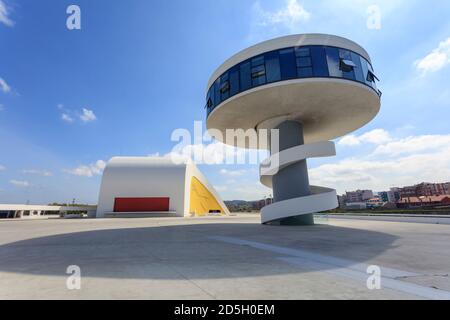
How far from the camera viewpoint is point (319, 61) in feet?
57.0

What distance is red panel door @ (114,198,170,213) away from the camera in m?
48.0

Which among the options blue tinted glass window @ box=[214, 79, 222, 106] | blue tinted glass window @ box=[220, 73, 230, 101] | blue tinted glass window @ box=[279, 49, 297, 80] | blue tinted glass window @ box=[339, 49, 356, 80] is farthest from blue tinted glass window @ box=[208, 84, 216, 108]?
blue tinted glass window @ box=[339, 49, 356, 80]

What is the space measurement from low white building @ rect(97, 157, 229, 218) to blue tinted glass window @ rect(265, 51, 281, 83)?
3702cm

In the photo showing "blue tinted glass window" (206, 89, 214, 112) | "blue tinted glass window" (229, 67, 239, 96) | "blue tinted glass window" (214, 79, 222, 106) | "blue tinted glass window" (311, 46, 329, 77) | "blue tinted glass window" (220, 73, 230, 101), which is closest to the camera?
"blue tinted glass window" (311, 46, 329, 77)

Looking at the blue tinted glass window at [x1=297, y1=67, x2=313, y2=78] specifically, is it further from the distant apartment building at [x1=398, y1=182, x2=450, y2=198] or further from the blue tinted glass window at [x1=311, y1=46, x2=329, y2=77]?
the distant apartment building at [x1=398, y1=182, x2=450, y2=198]

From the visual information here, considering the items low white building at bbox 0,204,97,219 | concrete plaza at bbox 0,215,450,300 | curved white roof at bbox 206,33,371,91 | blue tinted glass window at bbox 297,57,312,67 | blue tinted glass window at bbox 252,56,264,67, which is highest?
curved white roof at bbox 206,33,371,91

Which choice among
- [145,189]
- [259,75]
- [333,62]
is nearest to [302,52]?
[333,62]

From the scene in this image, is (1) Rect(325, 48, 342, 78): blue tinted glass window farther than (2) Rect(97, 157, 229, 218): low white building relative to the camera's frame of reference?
No

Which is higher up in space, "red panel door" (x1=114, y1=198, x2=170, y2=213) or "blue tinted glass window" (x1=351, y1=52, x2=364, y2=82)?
"blue tinted glass window" (x1=351, y1=52, x2=364, y2=82)

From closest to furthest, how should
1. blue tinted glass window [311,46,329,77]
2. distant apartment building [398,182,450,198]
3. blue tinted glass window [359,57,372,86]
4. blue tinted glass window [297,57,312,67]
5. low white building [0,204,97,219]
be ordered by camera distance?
blue tinted glass window [311,46,329,77], blue tinted glass window [297,57,312,67], blue tinted glass window [359,57,372,86], low white building [0,204,97,219], distant apartment building [398,182,450,198]

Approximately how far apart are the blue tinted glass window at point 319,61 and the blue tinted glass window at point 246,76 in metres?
4.83

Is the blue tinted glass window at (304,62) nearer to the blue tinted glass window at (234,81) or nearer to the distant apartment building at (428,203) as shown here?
the blue tinted glass window at (234,81)
